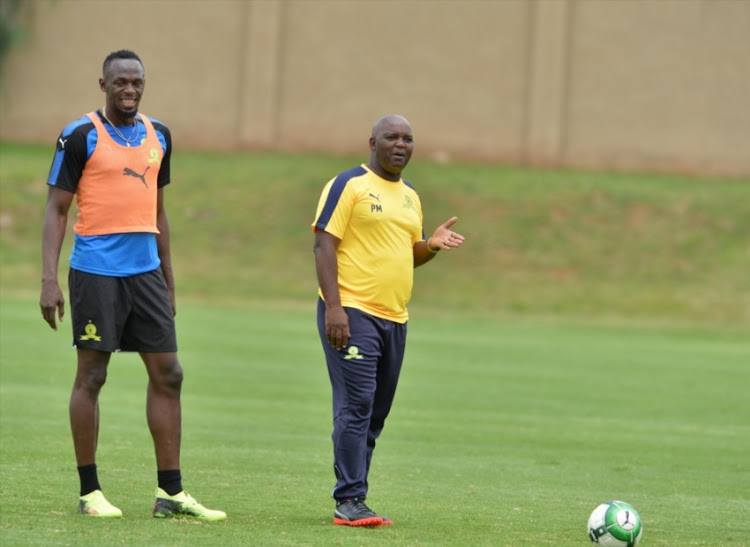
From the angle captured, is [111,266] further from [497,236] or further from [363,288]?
[497,236]

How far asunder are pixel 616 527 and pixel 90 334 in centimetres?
310

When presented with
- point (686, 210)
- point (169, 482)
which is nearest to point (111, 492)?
point (169, 482)

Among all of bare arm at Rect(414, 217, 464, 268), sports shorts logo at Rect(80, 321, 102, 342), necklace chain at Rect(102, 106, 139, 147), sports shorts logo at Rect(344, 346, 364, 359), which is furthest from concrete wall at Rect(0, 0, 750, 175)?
sports shorts logo at Rect(80, 321, 102, 342)

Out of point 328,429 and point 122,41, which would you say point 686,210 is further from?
point 328,429

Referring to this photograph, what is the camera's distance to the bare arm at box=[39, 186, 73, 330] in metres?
7.39

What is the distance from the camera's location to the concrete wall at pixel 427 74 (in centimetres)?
4553

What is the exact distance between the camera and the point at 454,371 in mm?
19656

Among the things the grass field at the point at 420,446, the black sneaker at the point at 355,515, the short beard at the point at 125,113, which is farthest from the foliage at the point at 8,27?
the black sneaker at the point at 355,515

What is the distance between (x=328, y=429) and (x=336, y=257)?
543 centimetres

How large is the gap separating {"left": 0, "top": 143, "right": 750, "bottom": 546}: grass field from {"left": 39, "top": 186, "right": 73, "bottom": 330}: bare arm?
116cm

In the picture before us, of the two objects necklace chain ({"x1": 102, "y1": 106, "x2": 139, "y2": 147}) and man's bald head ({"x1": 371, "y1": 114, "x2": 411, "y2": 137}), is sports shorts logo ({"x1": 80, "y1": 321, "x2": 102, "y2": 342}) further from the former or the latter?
man's bald head ({"x1": 371, "y1": 114, "x2": 411, "y2": 137})

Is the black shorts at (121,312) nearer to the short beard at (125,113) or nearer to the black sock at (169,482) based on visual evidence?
the black sock at (169,482)

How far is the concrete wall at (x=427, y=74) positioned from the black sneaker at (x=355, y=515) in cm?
3843

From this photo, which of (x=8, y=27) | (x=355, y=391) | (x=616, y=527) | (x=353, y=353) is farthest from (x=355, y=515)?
(x=8, y=27)
